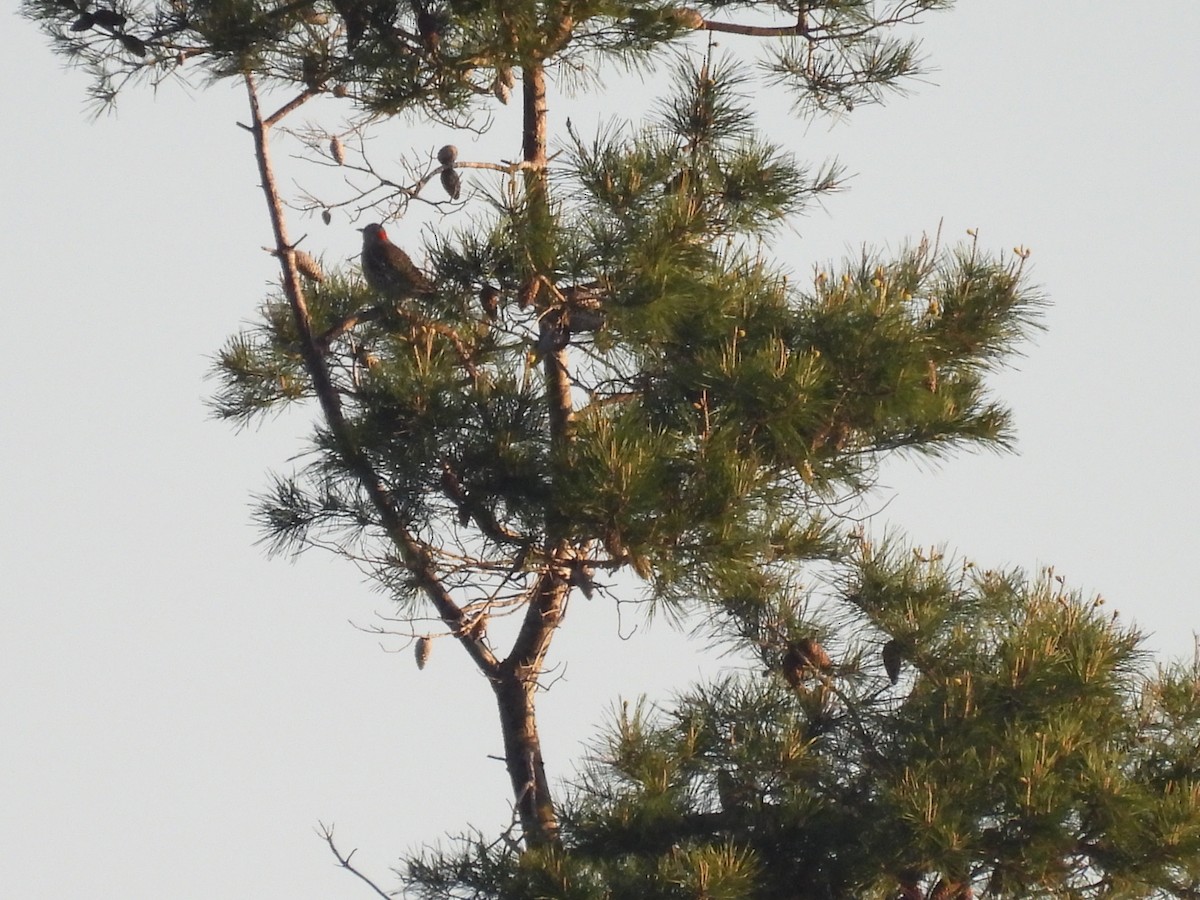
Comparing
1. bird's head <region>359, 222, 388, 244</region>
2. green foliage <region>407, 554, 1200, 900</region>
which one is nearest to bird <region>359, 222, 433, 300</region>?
bird's head <region>359, 222, 388, 244</region>

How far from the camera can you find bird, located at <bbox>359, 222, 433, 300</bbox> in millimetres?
3377

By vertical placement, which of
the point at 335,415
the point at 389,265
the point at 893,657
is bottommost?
the point at 893,657

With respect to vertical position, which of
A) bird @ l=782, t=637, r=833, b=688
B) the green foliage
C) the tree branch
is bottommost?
the green foliage

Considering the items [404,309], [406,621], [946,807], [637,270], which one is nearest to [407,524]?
[406,621]

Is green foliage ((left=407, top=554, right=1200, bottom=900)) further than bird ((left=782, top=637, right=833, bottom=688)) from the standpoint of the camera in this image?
No

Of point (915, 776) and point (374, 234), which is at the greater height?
point (374, 234)

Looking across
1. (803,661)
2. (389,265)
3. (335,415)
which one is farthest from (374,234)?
(803,661)

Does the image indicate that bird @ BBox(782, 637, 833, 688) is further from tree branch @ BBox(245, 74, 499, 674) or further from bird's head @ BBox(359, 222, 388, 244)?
bird's head @ BBox(359, 222, 388, 244)

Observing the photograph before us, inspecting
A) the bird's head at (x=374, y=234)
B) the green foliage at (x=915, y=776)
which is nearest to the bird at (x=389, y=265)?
the bird's head at (x=374, y=234)

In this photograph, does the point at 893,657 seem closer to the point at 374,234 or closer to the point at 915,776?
the point at 915,776

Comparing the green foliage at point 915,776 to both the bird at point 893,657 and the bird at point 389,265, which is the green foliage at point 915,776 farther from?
the bird at point 389,265

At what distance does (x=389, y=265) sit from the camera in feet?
11.2

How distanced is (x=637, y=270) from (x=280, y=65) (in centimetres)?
80

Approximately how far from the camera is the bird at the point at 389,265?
3.38 m
